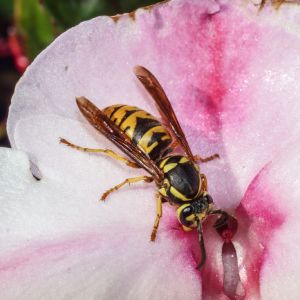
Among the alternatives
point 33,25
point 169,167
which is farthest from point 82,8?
point 169,167

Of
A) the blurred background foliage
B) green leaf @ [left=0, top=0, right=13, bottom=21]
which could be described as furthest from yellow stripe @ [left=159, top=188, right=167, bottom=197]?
green leaf @ [left=0, top=0, right=13, bottom=21]

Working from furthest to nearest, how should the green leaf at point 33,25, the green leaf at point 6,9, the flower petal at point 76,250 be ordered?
the green leaf at point 6,9 < the green leaf at point 33,25 < the flower petal at point 76,250

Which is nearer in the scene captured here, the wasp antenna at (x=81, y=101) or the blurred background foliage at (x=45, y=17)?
the wasp antenna at (x=81, y=101)

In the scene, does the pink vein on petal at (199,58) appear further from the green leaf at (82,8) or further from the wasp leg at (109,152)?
the green leaf at (82,8)

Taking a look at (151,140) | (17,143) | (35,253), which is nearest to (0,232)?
(35,253)

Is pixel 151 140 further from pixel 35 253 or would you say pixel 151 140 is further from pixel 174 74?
pixel 35 253

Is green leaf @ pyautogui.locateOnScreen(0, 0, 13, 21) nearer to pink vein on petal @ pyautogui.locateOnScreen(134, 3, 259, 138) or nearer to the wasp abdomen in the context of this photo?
pink vein on petal @ pyautogui.locateOnScreen(134, 3, 259, 138)

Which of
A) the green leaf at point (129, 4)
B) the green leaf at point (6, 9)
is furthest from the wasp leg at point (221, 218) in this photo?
the green leaf at point (6, 9)
